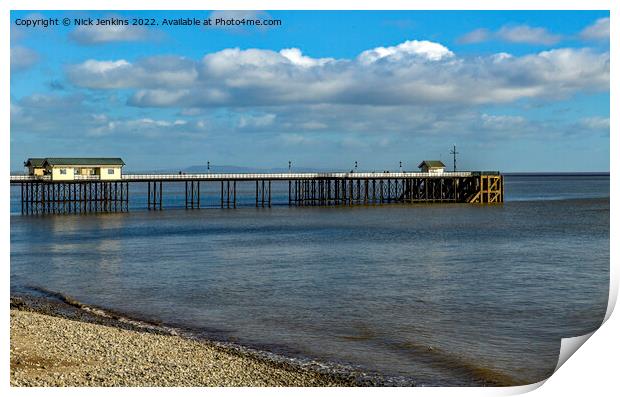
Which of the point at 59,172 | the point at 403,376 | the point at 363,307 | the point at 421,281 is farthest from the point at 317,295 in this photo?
the point at 59,172

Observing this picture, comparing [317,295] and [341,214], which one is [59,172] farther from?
[317,295]

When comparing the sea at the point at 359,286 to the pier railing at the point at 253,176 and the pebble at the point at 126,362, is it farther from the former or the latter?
the pier railing at the point at 253,176

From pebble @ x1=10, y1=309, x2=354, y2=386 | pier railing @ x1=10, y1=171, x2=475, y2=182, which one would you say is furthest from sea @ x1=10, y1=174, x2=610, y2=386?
pier railing @ x1=10, y1=171, x2=475, y2=182

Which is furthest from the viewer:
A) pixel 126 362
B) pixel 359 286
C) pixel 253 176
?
pixel 253 176

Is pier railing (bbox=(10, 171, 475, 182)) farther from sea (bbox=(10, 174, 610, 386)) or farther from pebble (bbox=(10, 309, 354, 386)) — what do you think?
pebble (bbox=(10, 309, 354, 386))

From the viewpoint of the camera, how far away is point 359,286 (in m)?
23.2

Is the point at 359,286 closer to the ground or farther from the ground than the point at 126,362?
closer to the ground

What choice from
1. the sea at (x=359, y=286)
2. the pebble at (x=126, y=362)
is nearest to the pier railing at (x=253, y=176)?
the sea at (x=359, y=286)

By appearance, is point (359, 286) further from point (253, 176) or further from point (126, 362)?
point (253, 176)

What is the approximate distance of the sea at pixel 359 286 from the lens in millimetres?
15297

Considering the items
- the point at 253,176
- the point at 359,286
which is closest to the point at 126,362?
the point at 359,286

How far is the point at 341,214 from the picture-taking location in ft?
182

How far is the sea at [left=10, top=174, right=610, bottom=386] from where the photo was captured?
15.3 metres

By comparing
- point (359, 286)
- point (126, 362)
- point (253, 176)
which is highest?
point (253, 176)
